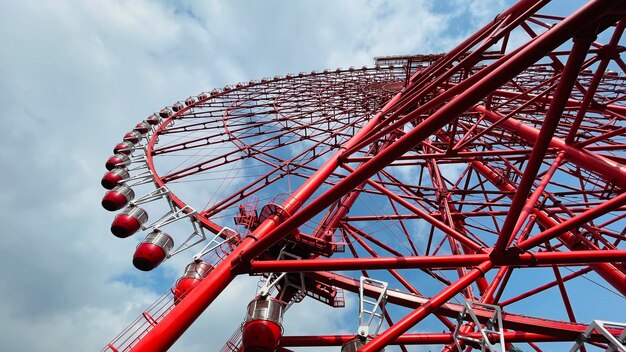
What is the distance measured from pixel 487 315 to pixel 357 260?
450 centimetres

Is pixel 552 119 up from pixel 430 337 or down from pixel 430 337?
up

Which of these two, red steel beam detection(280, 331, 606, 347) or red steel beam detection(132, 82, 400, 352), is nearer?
red steel beam detection(132, 82, 400, 352)

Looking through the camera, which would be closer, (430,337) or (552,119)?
(552,119)

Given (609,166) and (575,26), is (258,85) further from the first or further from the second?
(575,26)

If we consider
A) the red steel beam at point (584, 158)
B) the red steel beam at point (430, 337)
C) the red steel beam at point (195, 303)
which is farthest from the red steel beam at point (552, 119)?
the red steel beam at point (430, 337)

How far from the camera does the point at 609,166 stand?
825cm

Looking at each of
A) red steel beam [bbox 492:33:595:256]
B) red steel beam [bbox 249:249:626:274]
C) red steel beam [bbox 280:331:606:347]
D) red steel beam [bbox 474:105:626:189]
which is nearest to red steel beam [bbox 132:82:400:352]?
red steel beam [bbox 249:249:626:274]

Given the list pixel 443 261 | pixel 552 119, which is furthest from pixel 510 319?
pixel 552 119

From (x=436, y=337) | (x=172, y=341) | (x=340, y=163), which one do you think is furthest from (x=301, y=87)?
(x=172, y=341)

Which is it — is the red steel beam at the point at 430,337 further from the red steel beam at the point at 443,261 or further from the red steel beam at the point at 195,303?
the red steel beam at the point at 195,303

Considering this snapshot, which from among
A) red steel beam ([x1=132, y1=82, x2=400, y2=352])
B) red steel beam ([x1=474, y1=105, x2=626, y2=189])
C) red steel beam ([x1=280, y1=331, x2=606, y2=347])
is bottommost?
red steel beam ([x1=132, y1=82, x2=400, y2=352])

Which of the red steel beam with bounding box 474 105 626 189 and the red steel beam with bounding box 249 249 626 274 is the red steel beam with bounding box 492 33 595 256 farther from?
the red steel beam with bounding box 474 105 626 189

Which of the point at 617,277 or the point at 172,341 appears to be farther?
the point at 617,277

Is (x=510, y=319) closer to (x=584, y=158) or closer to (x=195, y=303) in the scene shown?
(x=584, y=158)
